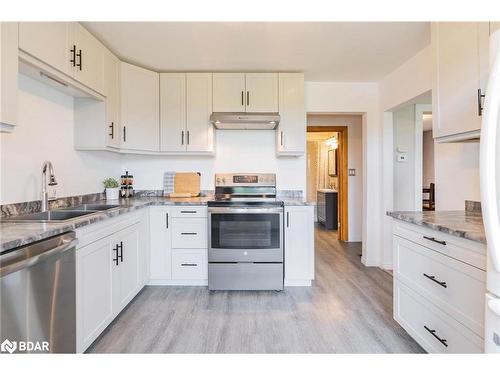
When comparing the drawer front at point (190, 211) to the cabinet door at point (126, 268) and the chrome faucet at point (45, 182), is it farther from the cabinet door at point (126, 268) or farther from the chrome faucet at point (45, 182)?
the chrome faucet at point (45, 182)

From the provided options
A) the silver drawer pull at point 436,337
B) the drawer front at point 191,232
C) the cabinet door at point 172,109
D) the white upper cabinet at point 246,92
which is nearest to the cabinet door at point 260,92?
the white upper cabinet at point 246,92

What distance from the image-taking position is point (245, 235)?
2.63 metres

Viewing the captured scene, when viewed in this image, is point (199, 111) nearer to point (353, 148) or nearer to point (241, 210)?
point (241, 210)

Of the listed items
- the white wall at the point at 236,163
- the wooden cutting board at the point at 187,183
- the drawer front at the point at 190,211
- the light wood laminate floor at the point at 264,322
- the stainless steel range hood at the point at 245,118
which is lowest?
the light wood laminate floor at the point at 264,322

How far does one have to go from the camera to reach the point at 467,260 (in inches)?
49.5

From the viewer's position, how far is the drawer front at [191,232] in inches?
107

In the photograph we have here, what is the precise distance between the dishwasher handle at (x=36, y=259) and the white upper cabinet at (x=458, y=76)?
234 centimetres

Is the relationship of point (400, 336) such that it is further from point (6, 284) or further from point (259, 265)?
point (6, 284)

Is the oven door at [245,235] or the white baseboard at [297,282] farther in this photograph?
the white baseboard at [297,282]

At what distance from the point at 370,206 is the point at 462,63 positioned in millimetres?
1995

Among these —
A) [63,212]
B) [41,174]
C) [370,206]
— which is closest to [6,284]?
[63,212]

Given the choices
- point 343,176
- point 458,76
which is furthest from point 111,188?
point 343,176

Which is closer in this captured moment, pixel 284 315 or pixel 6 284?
pixel 6 284

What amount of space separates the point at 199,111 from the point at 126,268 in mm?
1781
